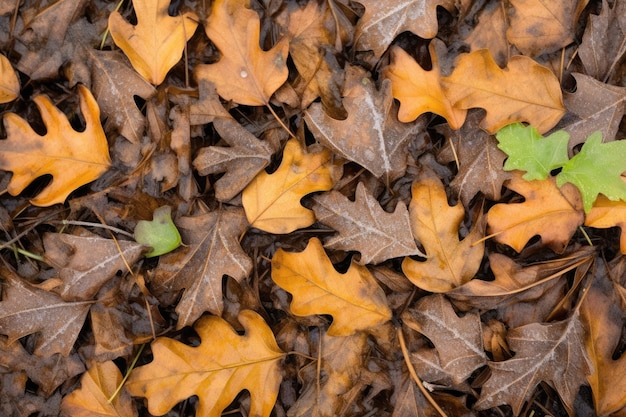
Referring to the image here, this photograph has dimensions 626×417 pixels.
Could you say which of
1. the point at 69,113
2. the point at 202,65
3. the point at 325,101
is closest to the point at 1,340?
the point at 69,113

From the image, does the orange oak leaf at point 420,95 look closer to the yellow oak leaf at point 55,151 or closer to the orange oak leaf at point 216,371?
the orange oak leaf at point 216,371

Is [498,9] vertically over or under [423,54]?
over

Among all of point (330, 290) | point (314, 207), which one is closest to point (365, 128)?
point (314, 207)

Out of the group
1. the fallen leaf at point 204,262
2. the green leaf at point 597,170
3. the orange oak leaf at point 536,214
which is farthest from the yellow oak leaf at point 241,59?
the green leaf at point 597,170

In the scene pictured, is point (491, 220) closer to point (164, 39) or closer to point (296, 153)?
point (296, 153)

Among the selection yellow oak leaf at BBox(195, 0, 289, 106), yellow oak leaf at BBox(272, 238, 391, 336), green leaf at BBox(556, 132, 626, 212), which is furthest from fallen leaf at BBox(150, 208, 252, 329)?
green leaf at BBox(556, 132, 626, 212)
